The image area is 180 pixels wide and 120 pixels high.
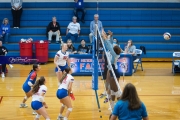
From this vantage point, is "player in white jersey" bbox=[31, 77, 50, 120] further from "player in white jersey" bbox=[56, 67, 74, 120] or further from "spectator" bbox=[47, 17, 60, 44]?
"spectator" bbox=[47, 17, 60, 44]

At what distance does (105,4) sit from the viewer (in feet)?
85.6

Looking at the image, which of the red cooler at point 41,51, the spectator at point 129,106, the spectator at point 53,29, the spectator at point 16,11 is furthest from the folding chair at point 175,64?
the spectator at point 129,106

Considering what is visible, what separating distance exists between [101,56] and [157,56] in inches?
380

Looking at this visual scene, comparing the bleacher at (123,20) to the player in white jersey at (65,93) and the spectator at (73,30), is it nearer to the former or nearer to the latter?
the spectator at (73,30)

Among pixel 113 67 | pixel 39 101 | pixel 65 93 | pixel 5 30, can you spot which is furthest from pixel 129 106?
pixel 5 30

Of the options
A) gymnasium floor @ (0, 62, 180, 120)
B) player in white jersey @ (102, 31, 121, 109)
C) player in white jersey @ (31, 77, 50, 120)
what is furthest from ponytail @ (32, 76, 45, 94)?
player in white jersey @ (102, 31, 121, 109)

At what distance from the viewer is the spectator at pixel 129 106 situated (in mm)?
6805

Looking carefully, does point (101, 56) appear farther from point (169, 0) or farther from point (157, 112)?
point (169, 0)

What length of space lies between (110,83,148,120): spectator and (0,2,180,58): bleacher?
17.3 metres

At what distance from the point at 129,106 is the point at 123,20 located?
1899 centimetres

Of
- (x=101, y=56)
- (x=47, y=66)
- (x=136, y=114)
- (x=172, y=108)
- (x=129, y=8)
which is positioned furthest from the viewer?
(x=129, y=8)

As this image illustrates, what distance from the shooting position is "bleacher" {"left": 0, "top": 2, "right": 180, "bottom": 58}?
24312mm

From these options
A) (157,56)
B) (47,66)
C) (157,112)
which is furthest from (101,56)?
(157,56)

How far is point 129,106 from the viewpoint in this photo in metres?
6.80
